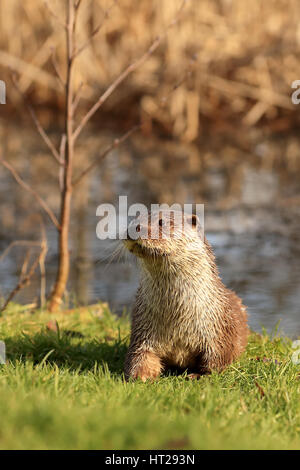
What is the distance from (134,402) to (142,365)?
0.79 metres

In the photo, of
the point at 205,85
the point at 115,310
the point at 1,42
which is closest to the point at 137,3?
the point at 205,85

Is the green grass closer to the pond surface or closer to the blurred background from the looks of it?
the pond surface

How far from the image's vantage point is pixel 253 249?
329 inches

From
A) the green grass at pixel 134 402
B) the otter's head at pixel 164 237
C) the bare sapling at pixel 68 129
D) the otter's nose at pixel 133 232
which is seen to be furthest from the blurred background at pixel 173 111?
the otter's nose at pixel 133 232

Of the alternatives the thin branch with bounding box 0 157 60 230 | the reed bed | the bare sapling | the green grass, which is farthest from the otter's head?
the reed bed

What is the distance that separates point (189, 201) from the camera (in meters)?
9.80

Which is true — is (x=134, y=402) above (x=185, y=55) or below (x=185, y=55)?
below

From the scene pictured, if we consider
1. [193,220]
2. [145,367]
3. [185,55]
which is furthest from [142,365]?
[185,55]

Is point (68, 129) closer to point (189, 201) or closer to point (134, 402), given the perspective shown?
point (134, 402)

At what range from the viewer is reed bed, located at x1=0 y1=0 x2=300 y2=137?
43.4 feet

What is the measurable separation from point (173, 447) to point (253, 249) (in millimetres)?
5769

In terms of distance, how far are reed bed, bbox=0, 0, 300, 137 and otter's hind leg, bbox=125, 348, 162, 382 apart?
917 centimetres

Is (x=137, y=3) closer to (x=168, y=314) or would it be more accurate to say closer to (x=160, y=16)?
(x=160, y=16)

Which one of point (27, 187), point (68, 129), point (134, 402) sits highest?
point (68, 129)
